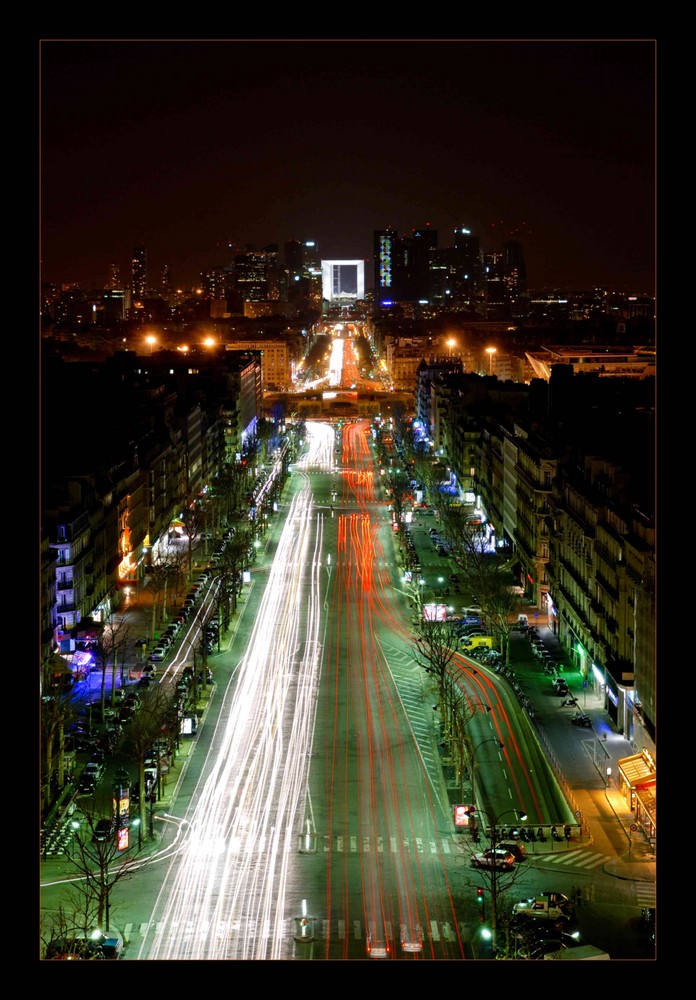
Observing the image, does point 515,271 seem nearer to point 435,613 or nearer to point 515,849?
point 435,613

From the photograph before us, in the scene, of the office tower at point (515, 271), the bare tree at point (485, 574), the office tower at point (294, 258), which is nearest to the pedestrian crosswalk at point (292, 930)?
the bare tree at point (485, 574)

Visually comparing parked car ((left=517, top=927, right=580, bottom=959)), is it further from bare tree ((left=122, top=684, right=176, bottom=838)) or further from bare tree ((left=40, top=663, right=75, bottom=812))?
bare tree ((left=40, top=663, right=75, bottom=812))

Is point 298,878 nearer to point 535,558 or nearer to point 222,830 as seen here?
point 222,830

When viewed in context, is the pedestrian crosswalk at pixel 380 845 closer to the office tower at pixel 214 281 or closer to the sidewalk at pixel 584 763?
the sidewalk at pixel 584 763

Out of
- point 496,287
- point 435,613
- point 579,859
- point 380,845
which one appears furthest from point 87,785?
point 496,287
